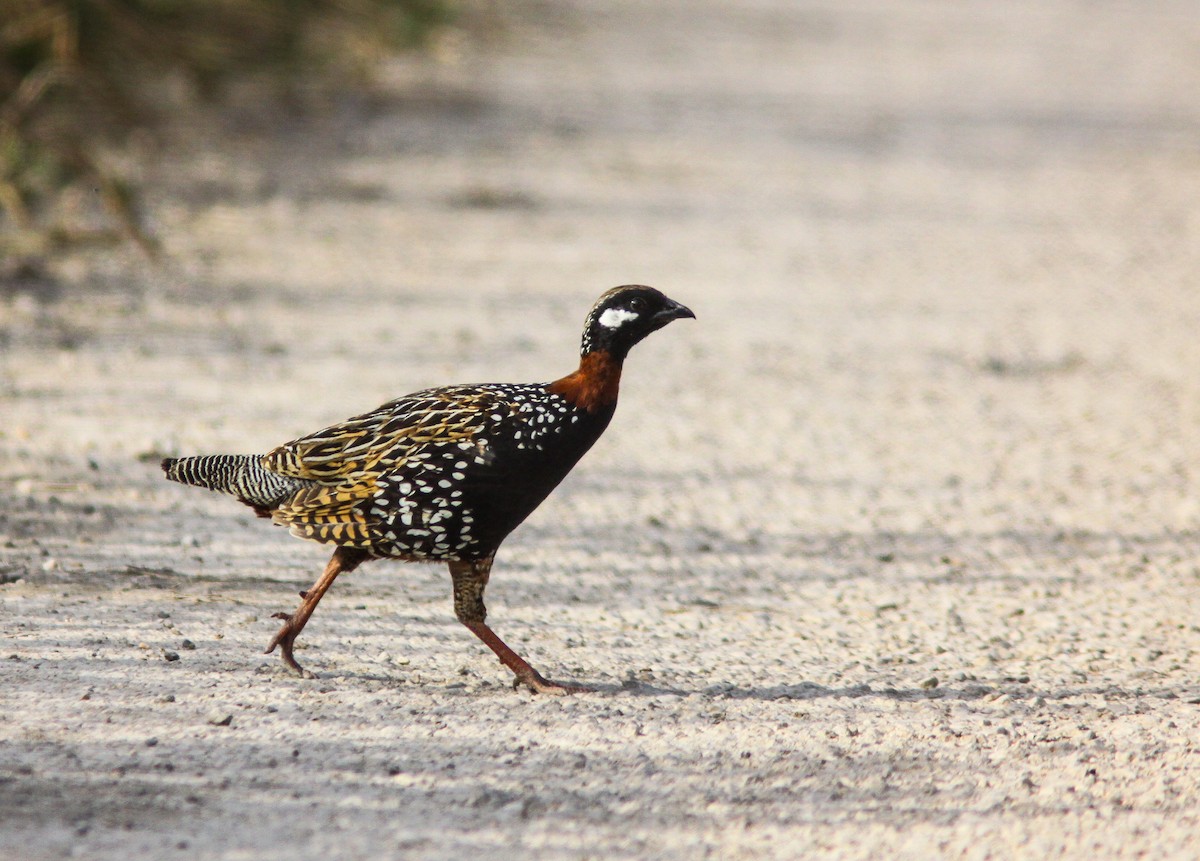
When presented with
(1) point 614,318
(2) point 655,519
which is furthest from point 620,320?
(2) point 655,519

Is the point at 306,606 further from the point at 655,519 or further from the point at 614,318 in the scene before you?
the point at 655,519

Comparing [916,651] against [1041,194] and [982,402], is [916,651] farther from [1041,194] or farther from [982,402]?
[1041,194]

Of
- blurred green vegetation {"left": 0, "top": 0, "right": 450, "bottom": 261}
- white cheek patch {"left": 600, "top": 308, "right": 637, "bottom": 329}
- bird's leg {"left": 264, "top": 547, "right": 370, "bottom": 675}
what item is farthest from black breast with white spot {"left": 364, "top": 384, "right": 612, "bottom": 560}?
blurred green vegetation {"left": 0, "top": 0, "right": 450, "bottom": 261}

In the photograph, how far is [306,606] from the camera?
4348 mm

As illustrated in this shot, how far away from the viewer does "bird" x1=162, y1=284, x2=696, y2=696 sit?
4238mm

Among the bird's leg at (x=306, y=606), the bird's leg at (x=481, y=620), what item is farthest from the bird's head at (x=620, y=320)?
the bird's leg at (x=306, y=606)

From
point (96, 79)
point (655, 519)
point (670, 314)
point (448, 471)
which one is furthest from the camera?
point (96, 79)

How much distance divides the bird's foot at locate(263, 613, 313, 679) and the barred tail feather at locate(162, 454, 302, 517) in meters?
0.34

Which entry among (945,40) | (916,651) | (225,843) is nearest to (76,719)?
(225,843)

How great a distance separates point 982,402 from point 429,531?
4199mm

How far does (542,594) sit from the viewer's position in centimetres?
523

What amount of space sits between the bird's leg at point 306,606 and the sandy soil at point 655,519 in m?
0.07

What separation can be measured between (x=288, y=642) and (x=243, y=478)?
0.47m

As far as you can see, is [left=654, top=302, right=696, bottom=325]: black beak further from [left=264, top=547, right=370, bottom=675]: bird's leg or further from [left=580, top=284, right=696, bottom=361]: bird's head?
[left=264, top=547, right=370, bottom=675]: bird's leg
